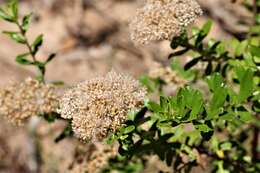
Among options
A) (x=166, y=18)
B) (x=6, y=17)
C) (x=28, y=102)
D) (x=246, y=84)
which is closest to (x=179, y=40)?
(x=166, y=18)

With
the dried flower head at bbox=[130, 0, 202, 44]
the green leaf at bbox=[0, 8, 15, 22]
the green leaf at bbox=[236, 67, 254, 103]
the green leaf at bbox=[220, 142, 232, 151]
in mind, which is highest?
the green leaf at bbox=[0, 8, 15, 22]

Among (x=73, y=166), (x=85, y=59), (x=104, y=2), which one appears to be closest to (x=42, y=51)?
(x=85, y=59)

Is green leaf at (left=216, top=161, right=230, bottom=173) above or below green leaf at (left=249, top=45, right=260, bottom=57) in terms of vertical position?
below

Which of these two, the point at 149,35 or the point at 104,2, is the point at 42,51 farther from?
the point at 149,35

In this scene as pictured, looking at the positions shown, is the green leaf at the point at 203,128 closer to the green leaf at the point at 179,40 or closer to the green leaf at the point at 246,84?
the green leaf at the point at 246,84

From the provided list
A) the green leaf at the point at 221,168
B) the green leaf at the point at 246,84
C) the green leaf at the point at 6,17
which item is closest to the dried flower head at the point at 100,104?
the green leaf at the point at 246,84

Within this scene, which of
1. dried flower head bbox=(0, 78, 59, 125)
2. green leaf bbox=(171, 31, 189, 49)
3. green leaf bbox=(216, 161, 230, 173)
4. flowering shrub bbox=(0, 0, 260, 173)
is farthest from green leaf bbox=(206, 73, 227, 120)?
green leaf bbox=(216, 161, 230, 173)

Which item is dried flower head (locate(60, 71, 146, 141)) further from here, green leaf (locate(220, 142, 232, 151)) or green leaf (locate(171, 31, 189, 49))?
green leaf (locate(220, 142, 232, 151))

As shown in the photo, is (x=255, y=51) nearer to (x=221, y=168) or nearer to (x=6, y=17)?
(x=221, y=168)
